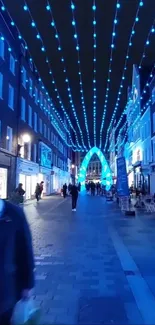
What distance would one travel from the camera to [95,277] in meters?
5.38

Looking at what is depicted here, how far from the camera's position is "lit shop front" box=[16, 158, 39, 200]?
2455 centimetres

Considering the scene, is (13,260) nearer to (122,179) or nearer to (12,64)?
(122,179)

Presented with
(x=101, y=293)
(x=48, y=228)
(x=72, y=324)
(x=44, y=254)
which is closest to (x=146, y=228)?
(x=48, y=228)

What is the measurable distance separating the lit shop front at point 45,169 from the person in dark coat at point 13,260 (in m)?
30.7

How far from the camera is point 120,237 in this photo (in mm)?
9133

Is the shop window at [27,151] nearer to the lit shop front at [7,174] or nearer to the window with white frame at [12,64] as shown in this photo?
the lit shop front at [7,174]

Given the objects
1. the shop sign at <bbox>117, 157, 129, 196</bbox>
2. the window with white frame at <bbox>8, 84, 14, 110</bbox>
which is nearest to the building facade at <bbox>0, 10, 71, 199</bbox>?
the window with white frame at <bbox>8, 84, 14, 110</bbox>

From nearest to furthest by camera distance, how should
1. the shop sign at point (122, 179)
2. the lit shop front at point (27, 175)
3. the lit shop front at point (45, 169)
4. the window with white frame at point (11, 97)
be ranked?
1. the shop sign at point (122, 179)
2. the window with white frame at point (11, 97)
3. the lit shop front at point (27, 175)
4. the lit shop front at point (45, 169)

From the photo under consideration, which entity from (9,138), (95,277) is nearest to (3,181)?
(9,138)

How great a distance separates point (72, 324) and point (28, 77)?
27331mm

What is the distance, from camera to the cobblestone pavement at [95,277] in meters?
3.86

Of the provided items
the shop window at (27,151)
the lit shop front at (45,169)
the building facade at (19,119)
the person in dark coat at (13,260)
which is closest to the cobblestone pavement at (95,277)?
the person in dark coat at (13,260)

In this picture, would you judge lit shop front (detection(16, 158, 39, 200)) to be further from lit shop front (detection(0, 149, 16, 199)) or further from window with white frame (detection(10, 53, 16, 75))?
window with white frame (detection(10, 53, 16, 75))

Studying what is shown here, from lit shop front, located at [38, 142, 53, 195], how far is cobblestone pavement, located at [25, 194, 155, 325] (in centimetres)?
2417
